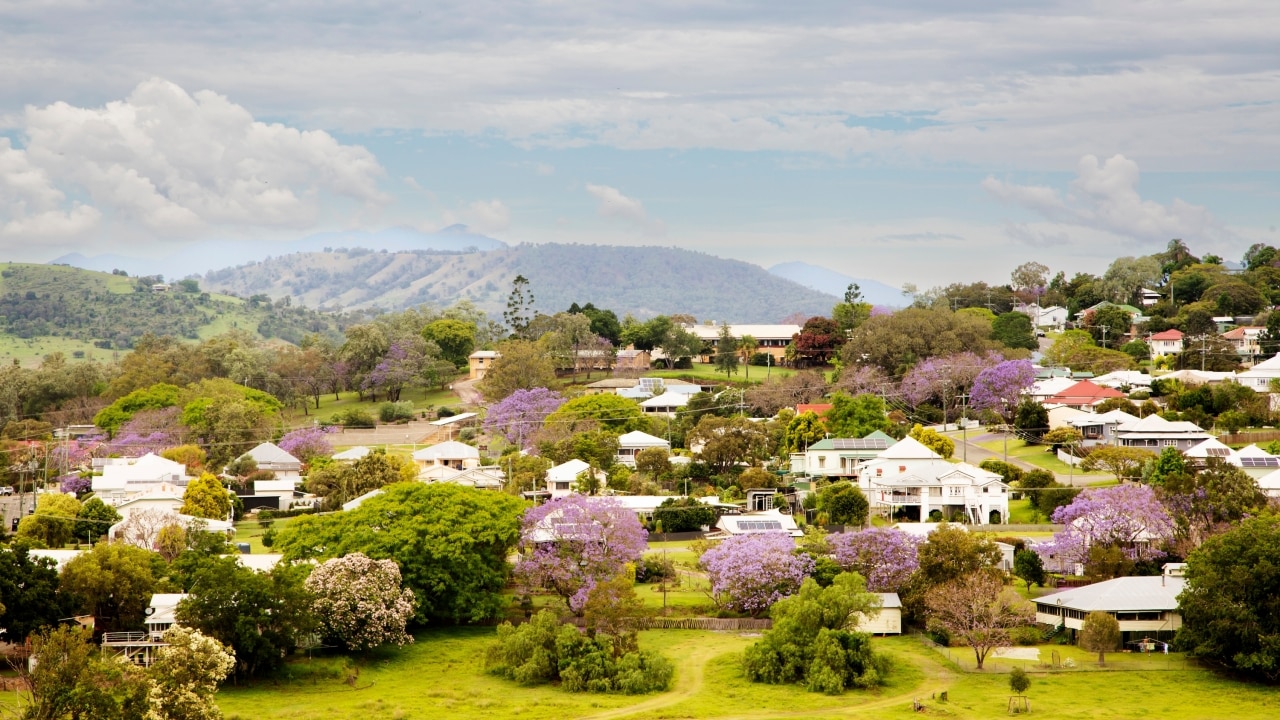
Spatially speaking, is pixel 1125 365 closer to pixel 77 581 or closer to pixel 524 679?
pixel 524 679

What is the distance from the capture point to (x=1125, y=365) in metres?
85.6

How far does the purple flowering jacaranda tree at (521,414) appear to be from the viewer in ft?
249

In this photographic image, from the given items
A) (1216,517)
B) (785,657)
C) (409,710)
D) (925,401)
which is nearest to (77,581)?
(409,710)

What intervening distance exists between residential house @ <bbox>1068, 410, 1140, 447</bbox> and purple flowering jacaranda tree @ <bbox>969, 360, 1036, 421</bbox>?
6199 millimetres

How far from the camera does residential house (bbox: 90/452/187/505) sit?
6003 cm

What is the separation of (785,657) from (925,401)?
42055 millimetres

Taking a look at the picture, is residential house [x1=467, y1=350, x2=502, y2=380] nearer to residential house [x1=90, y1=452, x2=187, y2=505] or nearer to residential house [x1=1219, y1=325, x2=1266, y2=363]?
residential house [x1=90, y1=452, x2=187, y2=505]

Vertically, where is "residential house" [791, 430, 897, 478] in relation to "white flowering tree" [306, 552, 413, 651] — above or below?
above

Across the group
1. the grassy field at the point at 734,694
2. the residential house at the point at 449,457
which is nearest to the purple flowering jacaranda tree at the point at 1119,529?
the grassy field at the point at 734,694

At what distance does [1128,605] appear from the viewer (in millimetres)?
39656

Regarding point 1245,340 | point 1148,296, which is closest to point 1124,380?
point 1245,340

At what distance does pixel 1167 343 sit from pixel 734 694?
66.2 m

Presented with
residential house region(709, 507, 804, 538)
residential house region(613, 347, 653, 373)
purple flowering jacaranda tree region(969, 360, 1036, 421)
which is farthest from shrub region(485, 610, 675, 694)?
residential house region(613, 347, 653, 373)

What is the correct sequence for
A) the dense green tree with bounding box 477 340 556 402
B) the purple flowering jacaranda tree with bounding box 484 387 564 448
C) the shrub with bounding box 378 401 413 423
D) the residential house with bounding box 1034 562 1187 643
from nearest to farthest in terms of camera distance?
the residential house with bounding box 1034 562 1187 643
the purple flowering jacaranda tree with bounding box 484 387 564 448
the dense green tree with bounding box 477 340 556 402
the shrub with bounding box 378 401 413 423
